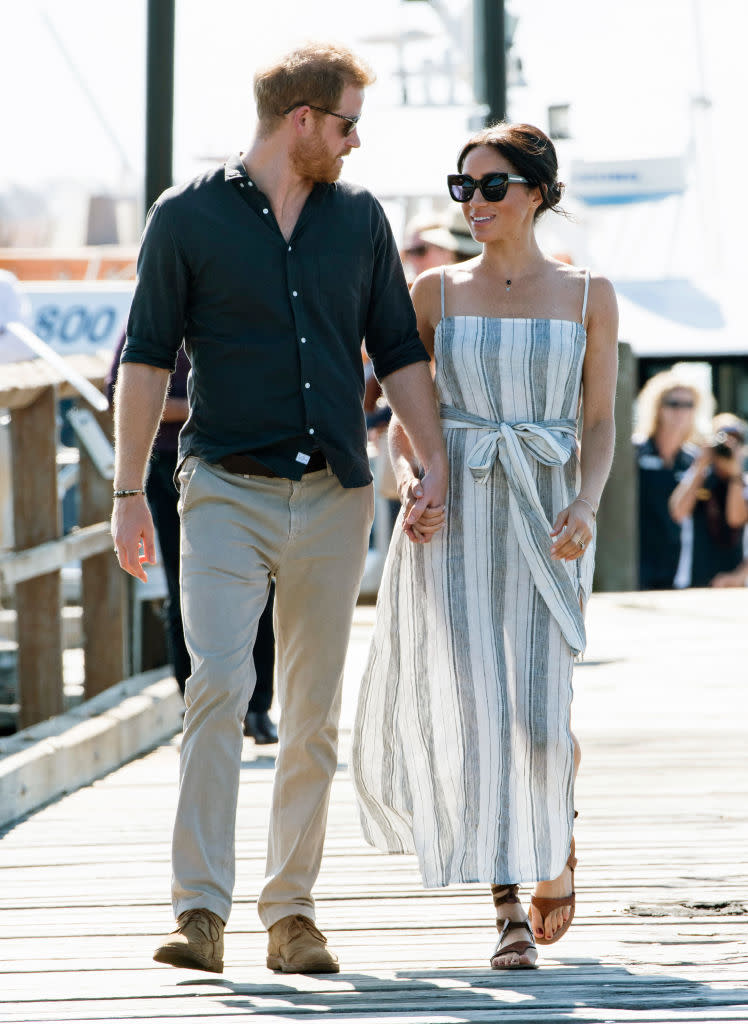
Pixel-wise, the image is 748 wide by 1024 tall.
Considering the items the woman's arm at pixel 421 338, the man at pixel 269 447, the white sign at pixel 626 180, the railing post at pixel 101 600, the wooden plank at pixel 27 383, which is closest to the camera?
the man at pixel 269 447

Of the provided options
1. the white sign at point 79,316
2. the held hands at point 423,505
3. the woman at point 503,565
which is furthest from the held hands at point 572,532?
the white sign at point 79,316

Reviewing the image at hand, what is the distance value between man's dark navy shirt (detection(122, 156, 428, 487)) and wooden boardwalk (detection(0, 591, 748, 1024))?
0.99 meters

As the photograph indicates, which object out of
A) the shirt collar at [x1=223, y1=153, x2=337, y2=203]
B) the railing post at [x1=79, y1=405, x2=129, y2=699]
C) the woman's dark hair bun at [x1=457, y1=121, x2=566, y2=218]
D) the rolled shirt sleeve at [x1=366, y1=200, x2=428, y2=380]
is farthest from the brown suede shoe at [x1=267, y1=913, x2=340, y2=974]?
the railing post at [x1=79, y1=405, x2=129, y2=699]

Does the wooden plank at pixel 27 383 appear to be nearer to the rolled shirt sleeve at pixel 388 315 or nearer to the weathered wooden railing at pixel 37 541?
the weathered wooden railing at pixel 37 541

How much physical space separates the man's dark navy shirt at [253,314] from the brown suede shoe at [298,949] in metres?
0.87

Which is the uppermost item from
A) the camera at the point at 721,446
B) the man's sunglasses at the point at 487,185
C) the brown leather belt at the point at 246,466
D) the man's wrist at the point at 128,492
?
the man's sunglasses at the point at 487,185

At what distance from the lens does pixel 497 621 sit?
381 centimetres

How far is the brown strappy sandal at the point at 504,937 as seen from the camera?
12.0ft

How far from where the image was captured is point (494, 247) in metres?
3.91

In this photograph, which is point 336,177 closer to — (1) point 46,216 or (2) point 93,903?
(2) point 93,903

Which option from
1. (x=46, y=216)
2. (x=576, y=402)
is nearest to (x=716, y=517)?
(x=576, y=402)

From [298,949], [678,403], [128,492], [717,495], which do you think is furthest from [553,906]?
[717,495]

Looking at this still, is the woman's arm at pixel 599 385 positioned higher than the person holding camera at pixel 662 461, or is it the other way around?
the woman's arm at pixel 599 385

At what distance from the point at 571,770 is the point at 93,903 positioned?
1.19 m
